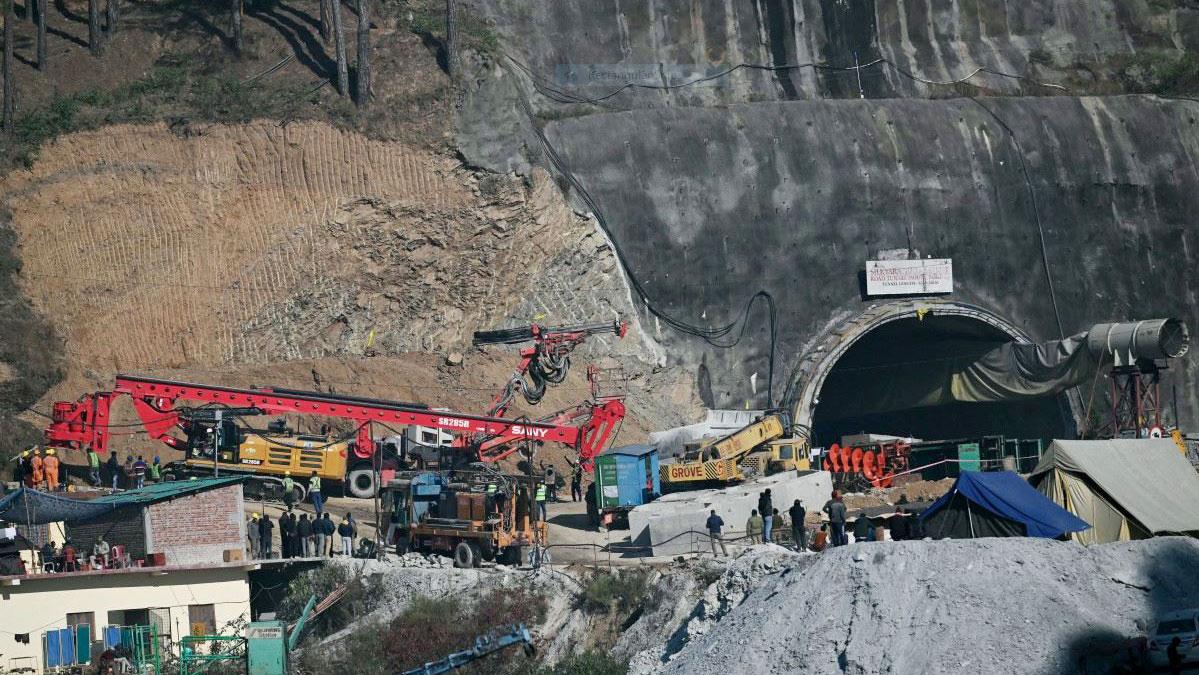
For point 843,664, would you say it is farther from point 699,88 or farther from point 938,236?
point 699,88

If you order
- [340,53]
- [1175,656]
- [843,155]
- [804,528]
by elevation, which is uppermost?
[340,53]

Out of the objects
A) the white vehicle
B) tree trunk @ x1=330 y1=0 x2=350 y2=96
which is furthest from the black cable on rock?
the white vehicle

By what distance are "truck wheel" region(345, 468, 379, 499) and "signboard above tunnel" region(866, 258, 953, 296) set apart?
2076cm

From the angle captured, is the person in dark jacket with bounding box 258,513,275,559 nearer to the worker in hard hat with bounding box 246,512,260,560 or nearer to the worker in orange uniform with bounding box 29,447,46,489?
the worker in hard hat with bounding box 246,512,260,560

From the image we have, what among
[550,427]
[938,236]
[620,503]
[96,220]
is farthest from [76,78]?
[938,236]

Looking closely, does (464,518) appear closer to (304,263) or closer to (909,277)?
(304,263)

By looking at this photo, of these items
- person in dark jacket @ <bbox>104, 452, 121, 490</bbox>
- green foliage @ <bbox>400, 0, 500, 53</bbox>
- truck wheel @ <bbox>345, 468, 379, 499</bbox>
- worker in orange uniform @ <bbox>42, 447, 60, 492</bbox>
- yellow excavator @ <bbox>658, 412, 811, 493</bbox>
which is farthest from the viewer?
green foliage @ <bbox>400, 0, 500, 53</bbox>

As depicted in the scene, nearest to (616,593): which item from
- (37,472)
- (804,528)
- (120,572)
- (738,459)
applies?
(804,528)

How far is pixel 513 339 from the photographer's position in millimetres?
55375

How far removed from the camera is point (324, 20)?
5919 cm

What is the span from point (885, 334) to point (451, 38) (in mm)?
20115

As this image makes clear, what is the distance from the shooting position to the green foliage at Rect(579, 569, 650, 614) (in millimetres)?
35031

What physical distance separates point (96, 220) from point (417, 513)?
1929 centimetres

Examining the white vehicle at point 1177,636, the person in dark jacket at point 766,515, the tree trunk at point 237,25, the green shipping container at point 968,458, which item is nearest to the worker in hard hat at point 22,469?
the tree trunk at point 237,25
